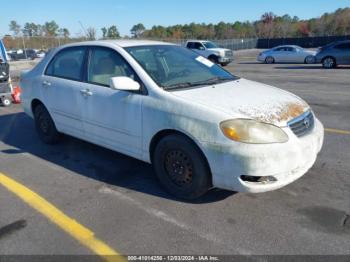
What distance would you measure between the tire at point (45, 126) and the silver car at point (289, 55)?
20.2m

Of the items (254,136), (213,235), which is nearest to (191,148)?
(254,136)

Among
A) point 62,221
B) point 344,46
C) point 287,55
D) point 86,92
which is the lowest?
point 287,55

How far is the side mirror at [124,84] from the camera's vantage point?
150 inches

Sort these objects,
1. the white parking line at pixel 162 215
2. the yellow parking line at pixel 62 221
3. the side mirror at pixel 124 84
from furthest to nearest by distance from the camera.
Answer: the side mirror at pixel 124 84, the white parking line at pixel 162 215, the yellow parking line at pixel 62 221

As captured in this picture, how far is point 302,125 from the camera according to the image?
3.57 m

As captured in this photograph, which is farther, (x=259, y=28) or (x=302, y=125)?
(x=259, y=28)

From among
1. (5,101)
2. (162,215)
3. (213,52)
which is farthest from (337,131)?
(213,52)

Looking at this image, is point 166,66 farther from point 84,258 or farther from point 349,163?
point 349,163

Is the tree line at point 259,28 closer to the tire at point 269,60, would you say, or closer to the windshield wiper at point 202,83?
the tire at point 269,60

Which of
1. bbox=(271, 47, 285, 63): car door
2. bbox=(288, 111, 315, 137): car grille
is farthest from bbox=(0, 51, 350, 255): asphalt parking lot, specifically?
bbox=(271, 47, 285, 63): car door

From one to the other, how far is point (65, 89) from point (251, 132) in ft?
9.63

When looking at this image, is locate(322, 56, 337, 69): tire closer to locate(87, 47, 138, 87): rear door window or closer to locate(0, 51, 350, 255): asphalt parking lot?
locate(0, 51, 350, 255): asphalt parking lot

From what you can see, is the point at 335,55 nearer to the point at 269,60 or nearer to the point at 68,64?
the point at 269,60

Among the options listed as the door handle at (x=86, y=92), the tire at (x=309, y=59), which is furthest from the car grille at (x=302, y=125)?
the tire at (x=309, y=59)
